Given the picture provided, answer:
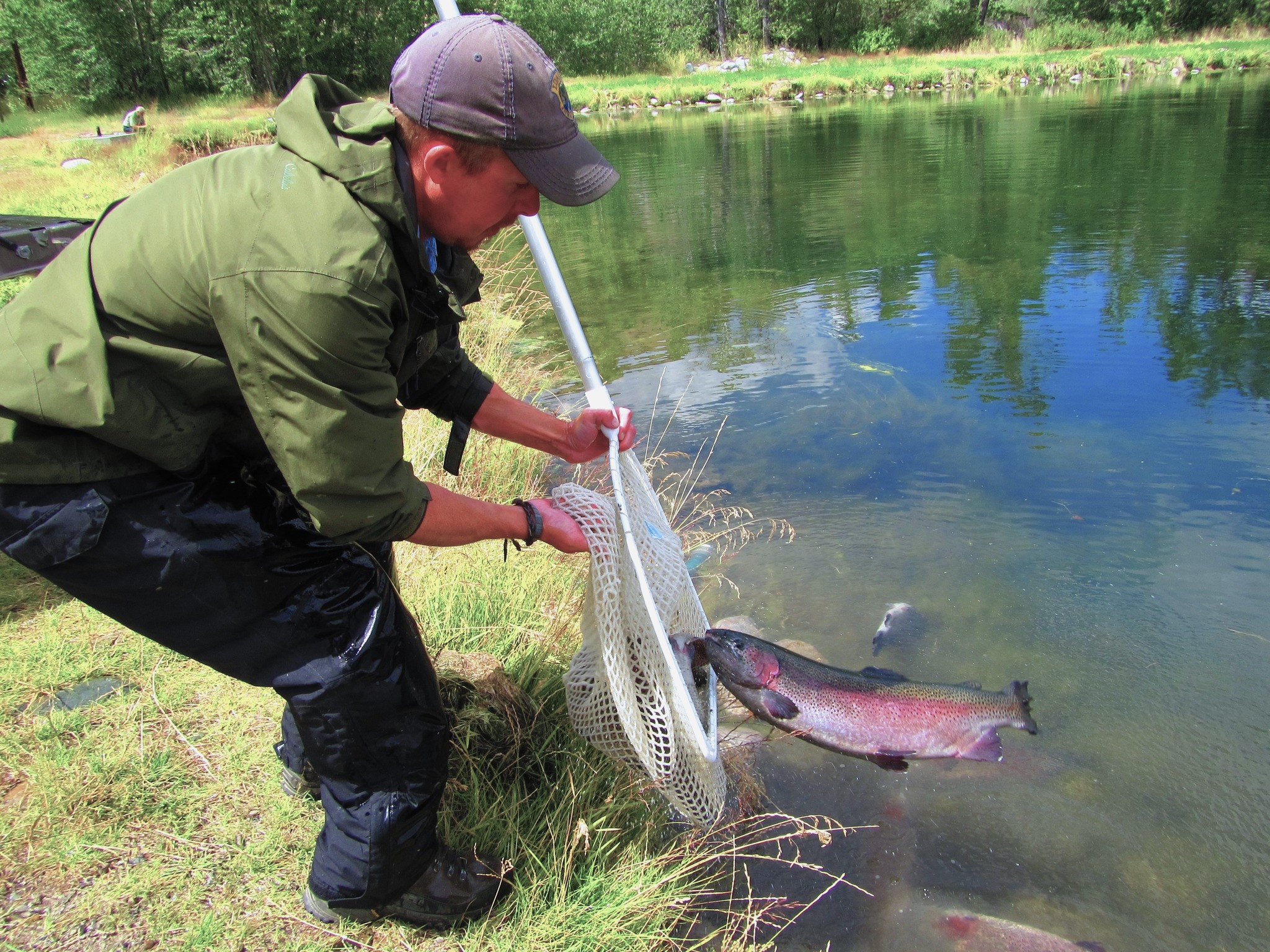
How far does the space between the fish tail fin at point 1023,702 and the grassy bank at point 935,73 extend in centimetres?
4070

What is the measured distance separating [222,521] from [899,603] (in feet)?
12.9

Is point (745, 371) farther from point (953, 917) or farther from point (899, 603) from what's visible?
point (953, 917)

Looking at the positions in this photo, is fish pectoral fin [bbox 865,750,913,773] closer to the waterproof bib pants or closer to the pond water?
the pond water

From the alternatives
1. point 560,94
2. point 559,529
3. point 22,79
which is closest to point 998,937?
point 559,529

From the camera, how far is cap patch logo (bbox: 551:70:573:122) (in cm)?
204

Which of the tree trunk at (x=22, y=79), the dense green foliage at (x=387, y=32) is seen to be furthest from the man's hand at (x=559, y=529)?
the tree trunk at (x=22, y=79)

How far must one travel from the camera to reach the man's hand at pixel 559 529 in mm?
2627

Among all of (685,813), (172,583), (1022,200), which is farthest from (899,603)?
(1022,200)

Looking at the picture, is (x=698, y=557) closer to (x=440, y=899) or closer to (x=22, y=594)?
(x=440, y=899)

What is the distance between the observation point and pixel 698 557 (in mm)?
5184

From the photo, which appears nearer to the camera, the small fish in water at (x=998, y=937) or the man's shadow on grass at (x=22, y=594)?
the small fish in water at (x=998, y=937)

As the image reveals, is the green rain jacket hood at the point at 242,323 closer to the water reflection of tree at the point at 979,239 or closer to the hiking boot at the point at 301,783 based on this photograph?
the hiking boot at the point at 301,783

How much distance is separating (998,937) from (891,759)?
710 millimetres

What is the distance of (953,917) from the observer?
3211 mm
